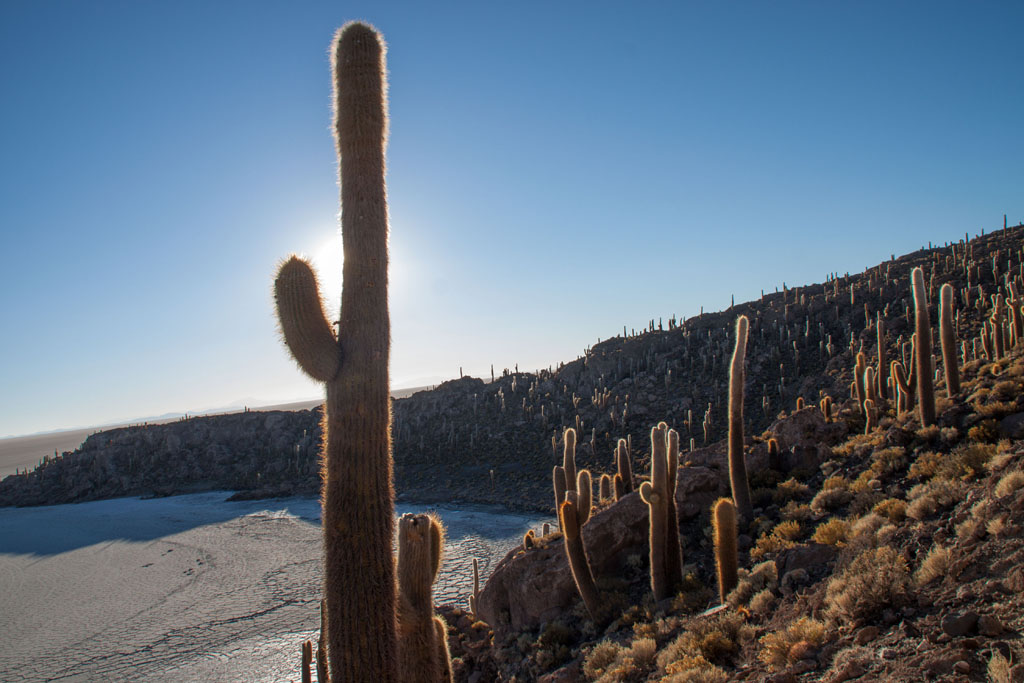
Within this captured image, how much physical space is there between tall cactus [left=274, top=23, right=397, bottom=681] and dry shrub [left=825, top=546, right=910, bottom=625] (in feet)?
16.3

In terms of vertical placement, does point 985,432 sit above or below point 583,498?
above

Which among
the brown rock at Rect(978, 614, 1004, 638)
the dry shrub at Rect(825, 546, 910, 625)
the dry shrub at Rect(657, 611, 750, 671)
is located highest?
the brown rock at Rect(978, 614, 1004, 638)

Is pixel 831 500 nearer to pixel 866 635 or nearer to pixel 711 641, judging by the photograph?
pixel 711 641

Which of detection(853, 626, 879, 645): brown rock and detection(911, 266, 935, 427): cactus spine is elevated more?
detection(911, 266, 935, 427): cactus spine

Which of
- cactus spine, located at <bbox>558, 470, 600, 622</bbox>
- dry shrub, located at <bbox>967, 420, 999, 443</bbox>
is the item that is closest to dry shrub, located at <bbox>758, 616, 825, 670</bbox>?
cactus spine, located at <bbox>558, 470, 600, 622</bbox>

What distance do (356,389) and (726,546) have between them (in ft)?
22.6

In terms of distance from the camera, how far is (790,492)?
467 inches

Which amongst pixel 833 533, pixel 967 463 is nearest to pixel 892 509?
pixel 833 533

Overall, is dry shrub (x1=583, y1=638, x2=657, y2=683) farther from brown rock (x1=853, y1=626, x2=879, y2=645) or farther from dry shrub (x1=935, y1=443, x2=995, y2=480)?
dry shrub (x1=935, y1=443, x2=995, y2=480)

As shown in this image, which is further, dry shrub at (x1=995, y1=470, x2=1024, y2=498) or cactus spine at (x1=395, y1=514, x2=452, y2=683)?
dry shrub at (x1=995, y1=470, x2=1024, y2=498)

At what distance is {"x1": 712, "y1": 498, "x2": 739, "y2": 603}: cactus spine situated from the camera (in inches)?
332

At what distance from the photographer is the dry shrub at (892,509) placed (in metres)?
7.98

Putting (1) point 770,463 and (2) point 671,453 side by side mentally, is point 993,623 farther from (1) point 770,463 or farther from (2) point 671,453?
(1) point 770,463

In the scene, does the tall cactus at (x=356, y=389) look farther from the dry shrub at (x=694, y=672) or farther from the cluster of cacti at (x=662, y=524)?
the cluster of cacti at (x=662, y=524)
